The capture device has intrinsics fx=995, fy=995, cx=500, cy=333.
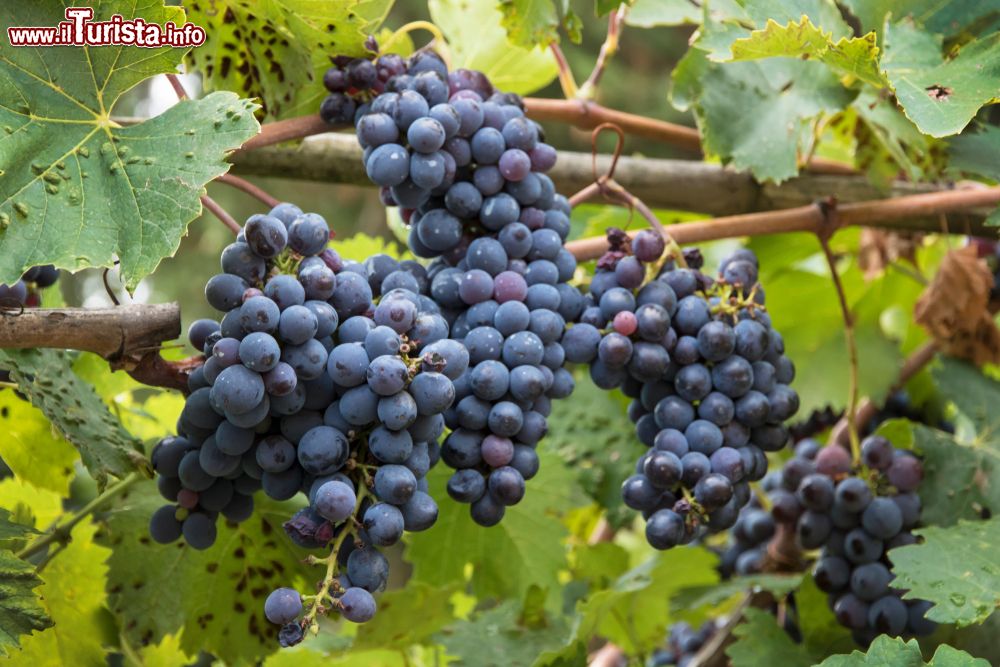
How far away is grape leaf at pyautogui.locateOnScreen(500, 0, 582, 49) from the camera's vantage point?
1.06 metres

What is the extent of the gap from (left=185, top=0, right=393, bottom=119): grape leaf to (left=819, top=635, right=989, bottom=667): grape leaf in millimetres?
699

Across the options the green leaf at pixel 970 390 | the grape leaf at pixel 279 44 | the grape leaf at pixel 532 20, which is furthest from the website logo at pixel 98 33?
the green leaf at pixel 970 390

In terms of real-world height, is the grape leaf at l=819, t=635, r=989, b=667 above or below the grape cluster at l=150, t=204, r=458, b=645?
below

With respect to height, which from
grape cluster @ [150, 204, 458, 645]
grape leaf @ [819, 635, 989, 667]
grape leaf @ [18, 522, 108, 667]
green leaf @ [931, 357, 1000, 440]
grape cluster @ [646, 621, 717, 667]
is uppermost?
grape cluster @ [150, 204, 458, 645]

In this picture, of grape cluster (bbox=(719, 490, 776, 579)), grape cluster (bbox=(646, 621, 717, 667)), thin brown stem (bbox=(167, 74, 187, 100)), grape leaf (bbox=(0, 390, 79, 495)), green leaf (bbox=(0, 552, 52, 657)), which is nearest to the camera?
green leaf (bbox=(0, 552, 52, 657))

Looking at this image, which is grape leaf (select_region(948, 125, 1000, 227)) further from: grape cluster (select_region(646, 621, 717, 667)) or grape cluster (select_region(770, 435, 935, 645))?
grape cluster (select_region(646, 621, 717, 667))

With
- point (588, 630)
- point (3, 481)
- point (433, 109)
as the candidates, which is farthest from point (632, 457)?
point (3, 481)

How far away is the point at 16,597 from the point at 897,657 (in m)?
0.72

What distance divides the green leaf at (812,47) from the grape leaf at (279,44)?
36cm

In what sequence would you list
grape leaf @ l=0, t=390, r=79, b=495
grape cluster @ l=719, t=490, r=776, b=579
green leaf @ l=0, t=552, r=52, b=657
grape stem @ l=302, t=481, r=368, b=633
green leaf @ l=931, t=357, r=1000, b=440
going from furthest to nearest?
grape cluster @ l=719, t=490, r=776, b=579
green leaf @ l=931, t=357, r=1000, b=440
grape leaf @ l=0, t=390, r=79, b=495
green leaf @ l=0, t=552, r=52, b=657
grape stem @ l=302, t=481, r=368, b=633

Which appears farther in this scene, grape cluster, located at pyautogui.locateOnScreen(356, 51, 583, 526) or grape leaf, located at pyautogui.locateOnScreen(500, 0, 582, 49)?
grape leaf, located at pyautogui.locateOnScreen(500, 0, 582, 49)

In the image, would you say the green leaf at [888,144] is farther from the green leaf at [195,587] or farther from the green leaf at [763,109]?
the green leaf at [195,587]

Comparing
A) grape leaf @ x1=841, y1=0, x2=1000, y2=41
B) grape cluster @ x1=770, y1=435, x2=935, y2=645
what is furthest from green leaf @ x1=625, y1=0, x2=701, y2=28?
grape cluster @ x1=770, y1=435, x2=935, y2=645

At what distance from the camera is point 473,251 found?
34.7 inches
